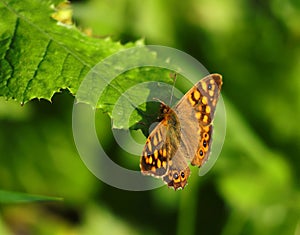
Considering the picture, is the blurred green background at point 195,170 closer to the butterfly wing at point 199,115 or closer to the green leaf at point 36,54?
the green leaf at point 36,54

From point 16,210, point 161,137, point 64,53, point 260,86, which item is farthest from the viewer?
point 260,86

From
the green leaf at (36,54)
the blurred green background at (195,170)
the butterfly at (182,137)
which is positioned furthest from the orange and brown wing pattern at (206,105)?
the blurred green background at (195,170)

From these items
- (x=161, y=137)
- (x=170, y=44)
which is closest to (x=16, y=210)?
(x=170, y=44)

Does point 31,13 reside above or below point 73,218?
above

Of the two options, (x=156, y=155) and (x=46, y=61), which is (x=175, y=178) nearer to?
(x=156, y=155)

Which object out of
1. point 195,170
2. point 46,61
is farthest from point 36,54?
point 195,170

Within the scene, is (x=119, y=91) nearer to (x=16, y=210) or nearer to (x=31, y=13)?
(x=31, y=13)

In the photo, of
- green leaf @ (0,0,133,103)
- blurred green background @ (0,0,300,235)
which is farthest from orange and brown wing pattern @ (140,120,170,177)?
blurred green background @ (0,0,300,235)
